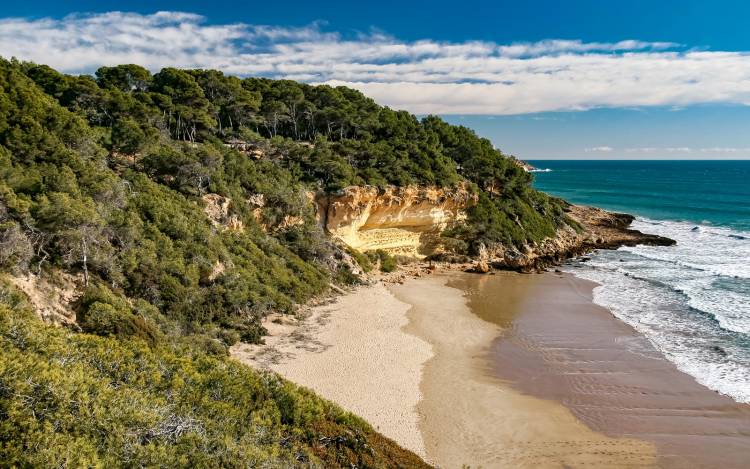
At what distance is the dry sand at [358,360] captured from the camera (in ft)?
53.3

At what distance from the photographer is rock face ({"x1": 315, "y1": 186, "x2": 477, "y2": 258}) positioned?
33.7 meters

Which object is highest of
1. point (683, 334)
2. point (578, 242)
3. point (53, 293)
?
point (53, 293)

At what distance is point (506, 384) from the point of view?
61.8ft

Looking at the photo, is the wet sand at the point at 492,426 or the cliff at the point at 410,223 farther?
the cliff at the point at 410,223

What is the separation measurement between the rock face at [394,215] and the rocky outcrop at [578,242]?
4.86m

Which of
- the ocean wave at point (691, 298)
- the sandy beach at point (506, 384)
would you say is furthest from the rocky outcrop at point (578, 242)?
the sandy beach at point (506, 384)

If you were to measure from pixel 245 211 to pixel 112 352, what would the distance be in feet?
64.3

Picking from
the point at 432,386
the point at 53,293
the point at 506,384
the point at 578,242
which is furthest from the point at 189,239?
the point at 578,242

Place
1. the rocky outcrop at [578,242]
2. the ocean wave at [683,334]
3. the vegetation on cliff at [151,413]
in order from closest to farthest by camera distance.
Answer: the vegetation on cliff at [151,413] < the ocean wave at [683,334] < the rocky outcrop at [578,242]

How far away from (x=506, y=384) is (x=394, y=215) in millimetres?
19414

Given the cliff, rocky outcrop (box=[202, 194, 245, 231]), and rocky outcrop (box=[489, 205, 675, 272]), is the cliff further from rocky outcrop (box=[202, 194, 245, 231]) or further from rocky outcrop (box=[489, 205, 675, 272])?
rocky outcrop (box=[202, 194, 245, 231])

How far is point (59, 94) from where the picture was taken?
34.2 meters

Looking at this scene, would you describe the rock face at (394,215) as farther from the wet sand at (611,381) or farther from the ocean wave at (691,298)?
the ocean wave at (691,298)

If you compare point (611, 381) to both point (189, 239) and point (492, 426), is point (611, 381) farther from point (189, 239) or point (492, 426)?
point (189, 239)
